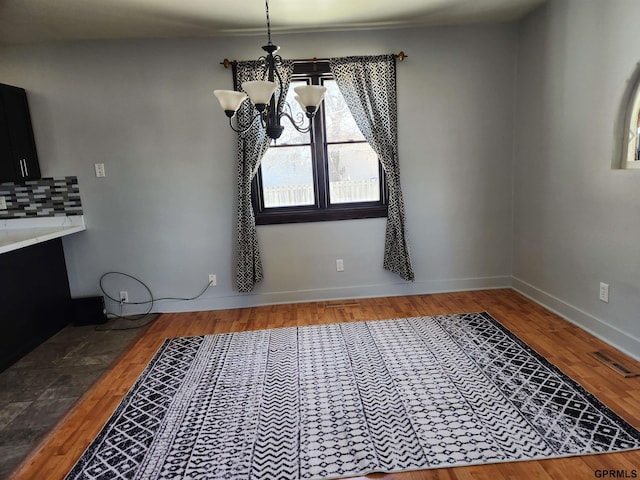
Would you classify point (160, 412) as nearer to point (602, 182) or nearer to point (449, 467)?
point (449, 467)

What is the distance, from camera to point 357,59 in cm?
357

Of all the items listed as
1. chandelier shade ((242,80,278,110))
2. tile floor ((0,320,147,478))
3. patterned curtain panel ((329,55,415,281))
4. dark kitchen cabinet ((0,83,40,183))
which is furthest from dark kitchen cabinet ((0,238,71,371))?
patterned curtain panel ((329,55,415,281))

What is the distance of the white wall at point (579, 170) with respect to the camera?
2.57 m

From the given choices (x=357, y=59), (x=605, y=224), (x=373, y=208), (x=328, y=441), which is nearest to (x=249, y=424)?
(x=328, y=441)

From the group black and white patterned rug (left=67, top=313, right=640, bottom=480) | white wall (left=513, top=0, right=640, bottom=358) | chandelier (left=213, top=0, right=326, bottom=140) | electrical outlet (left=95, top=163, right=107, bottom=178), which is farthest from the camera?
electrical outlet (left=95, top=163, right=107, bottom=178)

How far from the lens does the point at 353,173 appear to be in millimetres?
3852

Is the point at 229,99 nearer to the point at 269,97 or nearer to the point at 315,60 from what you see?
the point at 269,97

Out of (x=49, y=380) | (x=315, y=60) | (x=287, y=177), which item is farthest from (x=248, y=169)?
(x=49, y=380)

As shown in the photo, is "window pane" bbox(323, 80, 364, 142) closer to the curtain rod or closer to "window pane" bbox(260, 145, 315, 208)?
the curtain rod

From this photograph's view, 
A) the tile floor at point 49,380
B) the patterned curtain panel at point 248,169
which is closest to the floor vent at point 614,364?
the patterned curtain panel at point 248,169

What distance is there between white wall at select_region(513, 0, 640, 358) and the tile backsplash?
425cm

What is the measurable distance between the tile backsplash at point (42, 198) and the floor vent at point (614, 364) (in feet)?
14.4

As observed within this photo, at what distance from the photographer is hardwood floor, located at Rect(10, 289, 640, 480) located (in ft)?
5.68

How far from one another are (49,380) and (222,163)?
2182mm
